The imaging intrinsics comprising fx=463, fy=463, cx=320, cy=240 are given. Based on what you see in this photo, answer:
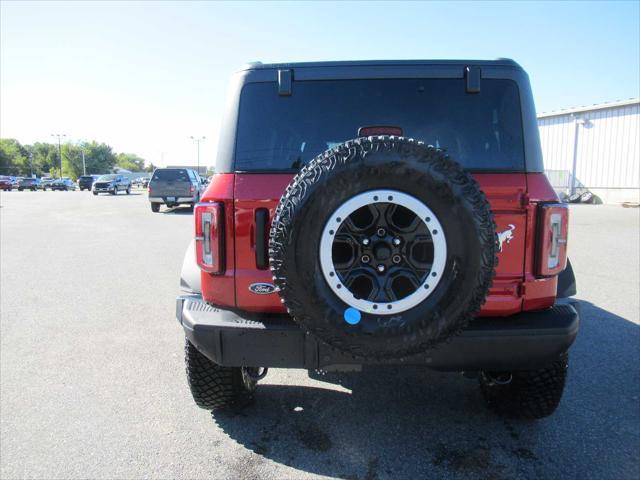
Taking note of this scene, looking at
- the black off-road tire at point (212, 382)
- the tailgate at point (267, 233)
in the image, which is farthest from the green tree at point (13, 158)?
the tailgate at point (267, 233)

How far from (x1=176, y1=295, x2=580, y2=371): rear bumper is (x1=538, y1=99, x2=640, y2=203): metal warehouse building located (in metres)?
30.9

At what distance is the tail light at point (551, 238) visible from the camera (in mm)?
2355

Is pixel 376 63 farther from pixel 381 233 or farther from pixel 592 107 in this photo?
pixel 592 107

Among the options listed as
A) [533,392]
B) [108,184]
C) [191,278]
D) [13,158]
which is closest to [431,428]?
[533,392]

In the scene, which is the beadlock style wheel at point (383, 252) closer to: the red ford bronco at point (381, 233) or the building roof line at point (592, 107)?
the red ford bronco at point (381, 233)

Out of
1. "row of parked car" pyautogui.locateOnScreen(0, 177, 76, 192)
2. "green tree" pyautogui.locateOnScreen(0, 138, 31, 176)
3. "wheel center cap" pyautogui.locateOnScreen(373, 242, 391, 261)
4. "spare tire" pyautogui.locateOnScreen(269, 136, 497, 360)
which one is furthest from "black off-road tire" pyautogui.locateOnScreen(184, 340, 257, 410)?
"green tree" pyautogui.locateOnScreen(0, 138, 31, 176)

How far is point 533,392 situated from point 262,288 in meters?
1.77

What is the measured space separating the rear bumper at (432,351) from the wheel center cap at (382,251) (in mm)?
512

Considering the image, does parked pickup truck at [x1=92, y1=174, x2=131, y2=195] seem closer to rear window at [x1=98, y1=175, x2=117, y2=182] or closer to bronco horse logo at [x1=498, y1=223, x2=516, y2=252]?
rear window at [x1=98, y1=175, x2=117, y2=182]

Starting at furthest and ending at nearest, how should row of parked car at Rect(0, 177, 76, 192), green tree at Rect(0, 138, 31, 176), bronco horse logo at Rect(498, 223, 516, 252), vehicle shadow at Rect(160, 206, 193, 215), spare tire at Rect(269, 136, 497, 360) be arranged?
green tree at Rect(0, 138, 31, 176) < row of parked car at Rect(0, 177, 76, 192) < vehicle shadow at Rect(160, 206, 193, 215) < bronco horse logo at Rect(498, 223, 516, 252) < spare tire at Rect(269, 136, 497, 360)

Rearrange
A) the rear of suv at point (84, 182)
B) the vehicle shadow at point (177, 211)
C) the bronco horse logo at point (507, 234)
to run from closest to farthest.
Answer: the bronco horse logo at point (507, 234)
the vehicle shadow at point (177, 211)
the rear of suv at point (84, 182)

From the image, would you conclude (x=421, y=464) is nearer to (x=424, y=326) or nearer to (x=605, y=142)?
(x=424, y=326)

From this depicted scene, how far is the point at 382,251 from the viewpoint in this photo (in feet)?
6.66

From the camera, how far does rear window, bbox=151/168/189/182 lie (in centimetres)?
1822
